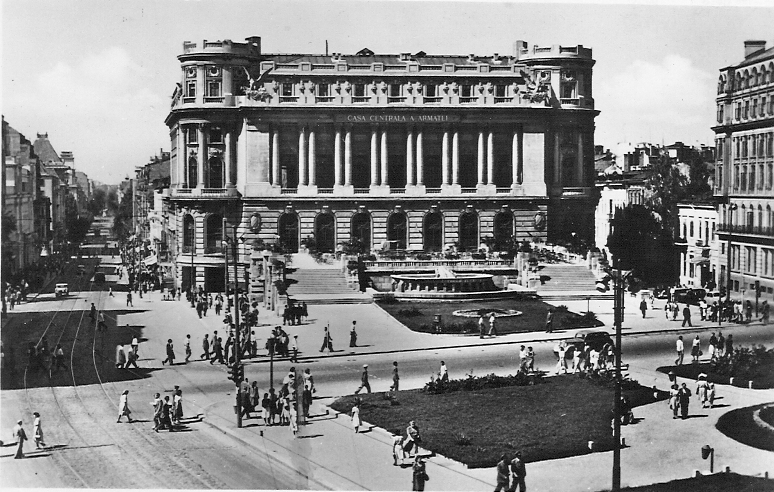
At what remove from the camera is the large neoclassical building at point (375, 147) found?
89500 mm

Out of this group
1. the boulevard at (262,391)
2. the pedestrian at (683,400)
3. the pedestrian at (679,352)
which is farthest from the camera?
the pedestrian at (679,352)

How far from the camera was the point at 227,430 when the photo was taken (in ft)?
138

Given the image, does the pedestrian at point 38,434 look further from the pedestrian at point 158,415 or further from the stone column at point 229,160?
the stone column at point 229,160

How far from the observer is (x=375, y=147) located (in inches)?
3610

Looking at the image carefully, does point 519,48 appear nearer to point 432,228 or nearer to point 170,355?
point 432,228

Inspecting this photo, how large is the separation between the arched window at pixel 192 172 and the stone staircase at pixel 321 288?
19950mm

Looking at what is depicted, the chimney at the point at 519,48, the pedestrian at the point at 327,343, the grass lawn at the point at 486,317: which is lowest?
the pedestrian at the point at 327,343

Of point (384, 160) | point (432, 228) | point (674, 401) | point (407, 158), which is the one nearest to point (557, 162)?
point (432, 228)

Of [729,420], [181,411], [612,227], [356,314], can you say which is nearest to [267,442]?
[181,411]

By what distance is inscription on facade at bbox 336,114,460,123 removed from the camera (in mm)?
90000

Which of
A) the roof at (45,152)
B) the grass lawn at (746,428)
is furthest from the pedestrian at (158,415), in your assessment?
the roof at (45,152)

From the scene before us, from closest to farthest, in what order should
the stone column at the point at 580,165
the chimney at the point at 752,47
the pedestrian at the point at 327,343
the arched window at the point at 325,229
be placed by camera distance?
the chimney at the point at 752,47, the pedestrian at the point at 327,343, the arched window at the point at 325,229, the stone column at the point at 580,165

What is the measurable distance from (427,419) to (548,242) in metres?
48.8

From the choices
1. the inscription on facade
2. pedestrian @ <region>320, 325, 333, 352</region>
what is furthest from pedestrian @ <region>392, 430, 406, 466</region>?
the inscription on facade
